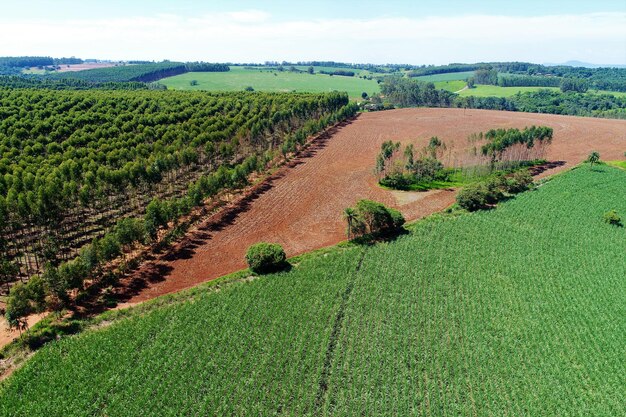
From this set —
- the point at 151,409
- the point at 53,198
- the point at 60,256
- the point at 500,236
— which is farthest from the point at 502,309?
the point at 53,198

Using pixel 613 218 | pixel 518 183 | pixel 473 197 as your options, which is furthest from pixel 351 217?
pixel 613 218

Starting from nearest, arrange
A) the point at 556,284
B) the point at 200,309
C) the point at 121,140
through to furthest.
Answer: the point at 200,309 < the point at 556,284 < the point at 121,140

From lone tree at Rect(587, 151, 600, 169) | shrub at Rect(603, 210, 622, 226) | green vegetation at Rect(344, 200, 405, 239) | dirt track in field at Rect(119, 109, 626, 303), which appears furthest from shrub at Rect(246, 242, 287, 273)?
lone tree at Rect(587, 151, 600, 169)

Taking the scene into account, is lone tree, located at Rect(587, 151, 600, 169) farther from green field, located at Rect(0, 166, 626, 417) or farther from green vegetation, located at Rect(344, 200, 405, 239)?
green vegetation, located at Rect(344, 200, 405, 239)

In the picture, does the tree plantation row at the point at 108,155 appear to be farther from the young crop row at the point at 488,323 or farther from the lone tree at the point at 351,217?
the young crop row at the point at 488,323

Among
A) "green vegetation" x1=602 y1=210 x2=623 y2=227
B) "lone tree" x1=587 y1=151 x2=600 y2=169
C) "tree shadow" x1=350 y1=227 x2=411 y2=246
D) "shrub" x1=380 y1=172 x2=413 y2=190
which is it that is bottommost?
"tree shadow" x1=350 y1=227 x2=411 y2=246

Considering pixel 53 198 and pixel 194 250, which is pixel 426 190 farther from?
pixel 53 198
